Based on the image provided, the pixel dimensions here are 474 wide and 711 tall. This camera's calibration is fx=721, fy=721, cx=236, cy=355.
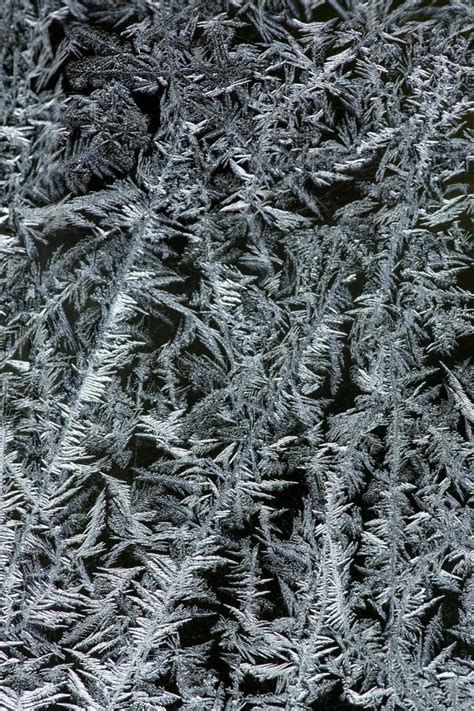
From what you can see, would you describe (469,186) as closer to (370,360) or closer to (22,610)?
(370,360)

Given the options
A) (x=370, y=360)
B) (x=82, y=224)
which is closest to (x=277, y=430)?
(x=370, y=360)

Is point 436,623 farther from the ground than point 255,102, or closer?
closer

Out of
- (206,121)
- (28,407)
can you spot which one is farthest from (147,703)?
(206,121)

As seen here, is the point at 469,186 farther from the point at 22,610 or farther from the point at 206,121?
the point at 22,610

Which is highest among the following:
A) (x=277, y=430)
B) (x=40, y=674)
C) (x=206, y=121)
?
(x=206, y=121)

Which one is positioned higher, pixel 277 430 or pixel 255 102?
pixel 255 102

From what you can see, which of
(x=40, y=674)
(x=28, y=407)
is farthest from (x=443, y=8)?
(x=40, y=674)
